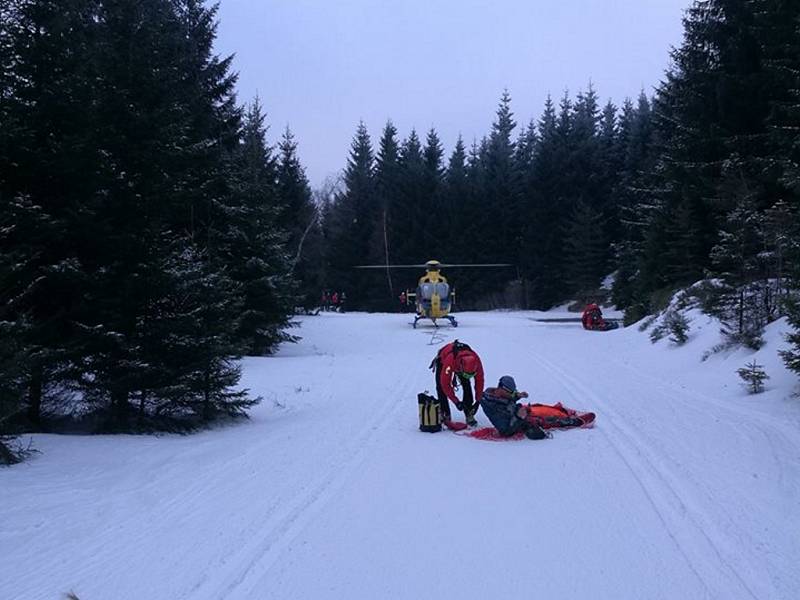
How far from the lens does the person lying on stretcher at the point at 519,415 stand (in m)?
8.85

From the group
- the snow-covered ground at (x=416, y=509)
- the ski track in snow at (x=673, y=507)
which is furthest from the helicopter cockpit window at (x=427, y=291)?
the ski track in snow at (x=673, y=507)

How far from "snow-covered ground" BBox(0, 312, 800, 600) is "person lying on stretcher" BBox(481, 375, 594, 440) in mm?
304

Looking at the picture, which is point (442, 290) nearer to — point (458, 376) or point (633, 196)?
point (458, 376)

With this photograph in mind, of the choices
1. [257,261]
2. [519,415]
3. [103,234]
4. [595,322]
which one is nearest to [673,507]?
[519,415]

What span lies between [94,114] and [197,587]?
781 centimetres

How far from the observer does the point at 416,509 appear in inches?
229

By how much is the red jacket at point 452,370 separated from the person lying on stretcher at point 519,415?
72 cm

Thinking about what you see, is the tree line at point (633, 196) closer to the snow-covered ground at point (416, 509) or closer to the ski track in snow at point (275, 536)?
the snow-covered ground at point (416, 509)

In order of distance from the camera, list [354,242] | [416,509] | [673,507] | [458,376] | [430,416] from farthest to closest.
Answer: [354,242] → [458,376] → [430,416] → [416,509] → [673,507]

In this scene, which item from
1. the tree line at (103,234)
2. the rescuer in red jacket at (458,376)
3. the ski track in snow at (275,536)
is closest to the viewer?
the ski track in snow at (275,536)

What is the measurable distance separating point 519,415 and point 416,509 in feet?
11.2

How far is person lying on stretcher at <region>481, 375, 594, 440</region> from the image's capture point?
348 inches

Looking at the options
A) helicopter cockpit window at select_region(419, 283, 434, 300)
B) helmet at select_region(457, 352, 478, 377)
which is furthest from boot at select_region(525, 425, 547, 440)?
helicopter cockpit window at select_region(419, 283, 434, 300)

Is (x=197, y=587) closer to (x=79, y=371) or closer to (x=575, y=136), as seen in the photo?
(x=79, y=371)
